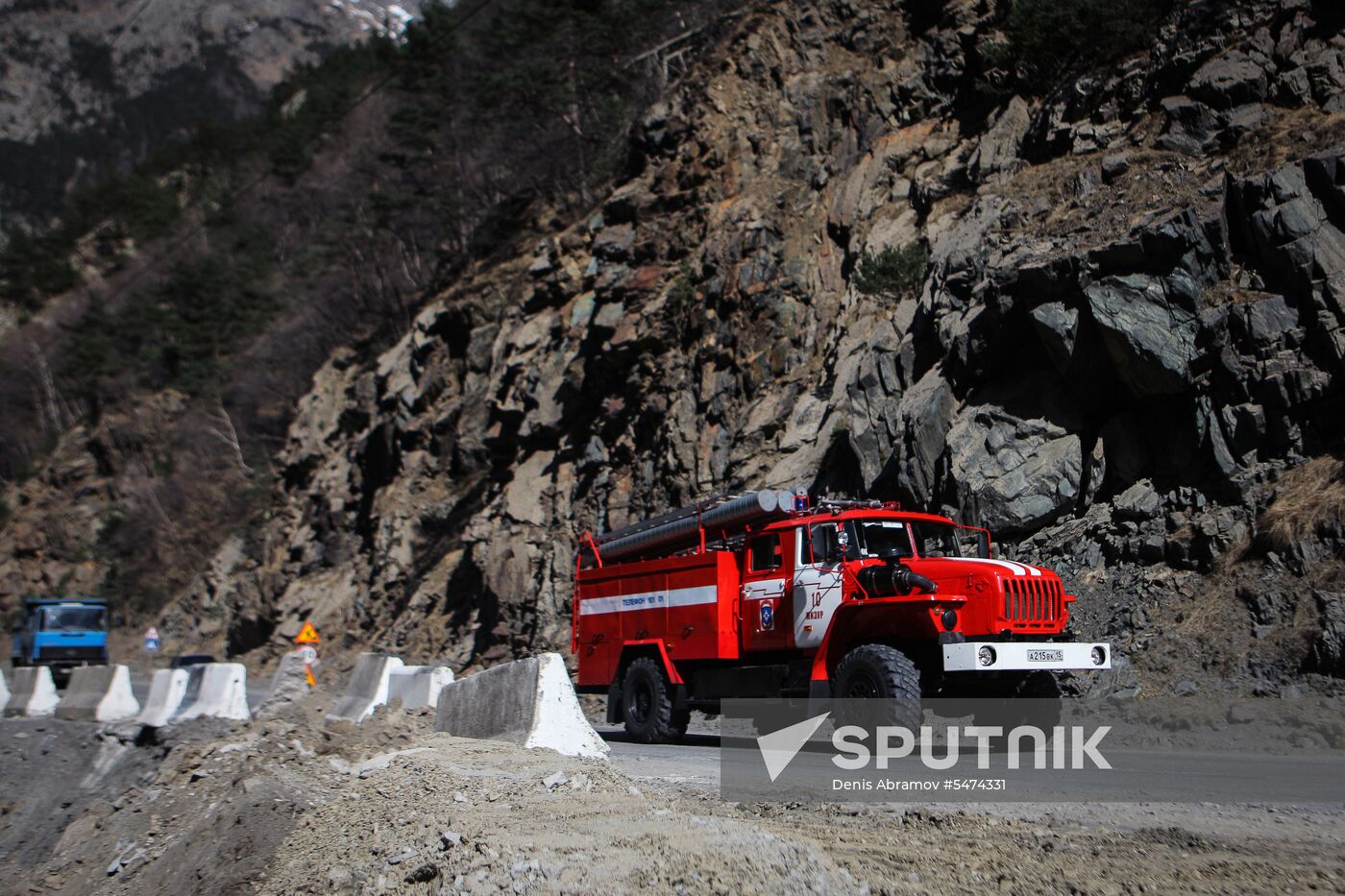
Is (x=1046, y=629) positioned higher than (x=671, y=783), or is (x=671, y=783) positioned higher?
(x=1046, y=629)

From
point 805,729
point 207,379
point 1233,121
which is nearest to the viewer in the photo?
point 805,729

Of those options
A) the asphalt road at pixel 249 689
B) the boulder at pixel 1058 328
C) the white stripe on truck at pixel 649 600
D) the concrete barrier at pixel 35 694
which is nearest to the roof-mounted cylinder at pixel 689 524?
the white stripe on truck at pixel 649 600

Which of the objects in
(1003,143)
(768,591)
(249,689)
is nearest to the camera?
(768,591)

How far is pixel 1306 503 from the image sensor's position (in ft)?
46.1

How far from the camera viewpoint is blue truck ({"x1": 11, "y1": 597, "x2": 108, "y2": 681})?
1347 inches

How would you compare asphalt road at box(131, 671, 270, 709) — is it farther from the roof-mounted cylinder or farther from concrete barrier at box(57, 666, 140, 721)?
the roof-mounted cylinder

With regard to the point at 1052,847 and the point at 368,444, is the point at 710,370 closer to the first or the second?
the point at 368,444

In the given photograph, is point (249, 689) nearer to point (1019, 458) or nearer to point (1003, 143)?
point (1019, 458)

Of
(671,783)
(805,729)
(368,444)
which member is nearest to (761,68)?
(368,444)

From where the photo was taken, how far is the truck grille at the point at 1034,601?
35.2 ft

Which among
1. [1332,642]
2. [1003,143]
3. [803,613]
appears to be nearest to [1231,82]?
[1003,143]

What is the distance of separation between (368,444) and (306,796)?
29237 millimetres

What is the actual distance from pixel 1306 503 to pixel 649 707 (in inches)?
340

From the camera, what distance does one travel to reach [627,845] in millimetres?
6059
